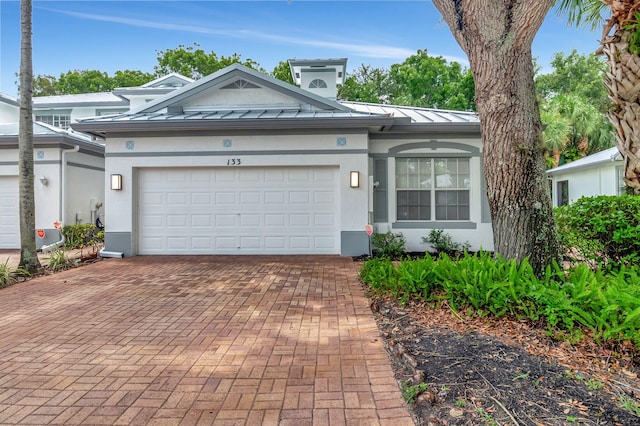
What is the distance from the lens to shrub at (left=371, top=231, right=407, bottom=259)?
8.78 m

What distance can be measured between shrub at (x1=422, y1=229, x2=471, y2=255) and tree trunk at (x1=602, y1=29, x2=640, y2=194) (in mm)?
4269

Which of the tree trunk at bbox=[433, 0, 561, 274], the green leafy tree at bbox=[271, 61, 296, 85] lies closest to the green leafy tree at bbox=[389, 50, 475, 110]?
the green leafy tree at bbox=[271, 61, 296, 85]

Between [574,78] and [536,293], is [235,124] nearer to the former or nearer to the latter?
[536,293]

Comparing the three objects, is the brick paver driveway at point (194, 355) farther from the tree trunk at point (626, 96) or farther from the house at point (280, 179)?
the tree trunk at point (626, 96)

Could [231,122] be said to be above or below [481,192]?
above

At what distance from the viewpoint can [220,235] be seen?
912 cm

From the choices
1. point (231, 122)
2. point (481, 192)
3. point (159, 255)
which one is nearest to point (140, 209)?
point (159, 255)

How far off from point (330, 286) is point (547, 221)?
10.7ft

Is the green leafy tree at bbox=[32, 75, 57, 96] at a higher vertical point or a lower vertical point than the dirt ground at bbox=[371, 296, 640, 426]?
higher

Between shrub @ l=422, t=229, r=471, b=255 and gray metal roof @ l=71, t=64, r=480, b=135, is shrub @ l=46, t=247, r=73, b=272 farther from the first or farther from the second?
shrub @ l=422, t=229, r=471, b=255

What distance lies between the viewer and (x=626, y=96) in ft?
16.3

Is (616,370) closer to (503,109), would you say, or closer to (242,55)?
(503,109)

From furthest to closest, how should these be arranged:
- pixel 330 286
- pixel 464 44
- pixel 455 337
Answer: pixel 330 286 < pixel 464 44 < pixel 455 337

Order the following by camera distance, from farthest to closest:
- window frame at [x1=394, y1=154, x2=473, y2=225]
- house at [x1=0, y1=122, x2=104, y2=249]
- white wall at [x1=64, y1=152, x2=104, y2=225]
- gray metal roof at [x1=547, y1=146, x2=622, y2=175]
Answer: gray metal roof at [x1=547, y1=146, x2=622, y2=175] < white wall at [x1=64, y1=152, x2=104, y2=225] < house at [x1=0, y1=122, x2=104, y2=249] < window frame at [x1=394, y1=154, x2=473, y2=225]
